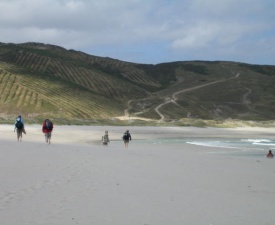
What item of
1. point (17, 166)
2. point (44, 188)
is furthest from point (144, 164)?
point (44, 188)

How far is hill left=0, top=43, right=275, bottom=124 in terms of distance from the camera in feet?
285

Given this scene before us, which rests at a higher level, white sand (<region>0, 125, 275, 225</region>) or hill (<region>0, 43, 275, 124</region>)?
hill (<region>0, 43, 275, 124</region>)

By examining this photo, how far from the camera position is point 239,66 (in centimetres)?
19812

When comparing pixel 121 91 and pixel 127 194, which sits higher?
pixel 121 91

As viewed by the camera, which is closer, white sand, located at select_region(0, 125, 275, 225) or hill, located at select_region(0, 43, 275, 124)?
white sand, located at select_region(0, 125, 275, 225)

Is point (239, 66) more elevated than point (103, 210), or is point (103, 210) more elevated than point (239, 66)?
point (239, 66)

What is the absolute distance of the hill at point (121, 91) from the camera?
86.9 meters

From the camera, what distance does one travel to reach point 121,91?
424 ft

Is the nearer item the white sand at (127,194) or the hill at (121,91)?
the white sand at (127,194)

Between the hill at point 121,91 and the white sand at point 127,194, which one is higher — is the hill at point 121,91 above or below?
above

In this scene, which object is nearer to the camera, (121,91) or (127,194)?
(127,194)

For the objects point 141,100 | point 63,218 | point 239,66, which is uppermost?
point 239,66

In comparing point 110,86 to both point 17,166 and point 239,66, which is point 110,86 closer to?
point 239,66

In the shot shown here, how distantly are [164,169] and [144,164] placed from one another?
1437mm
